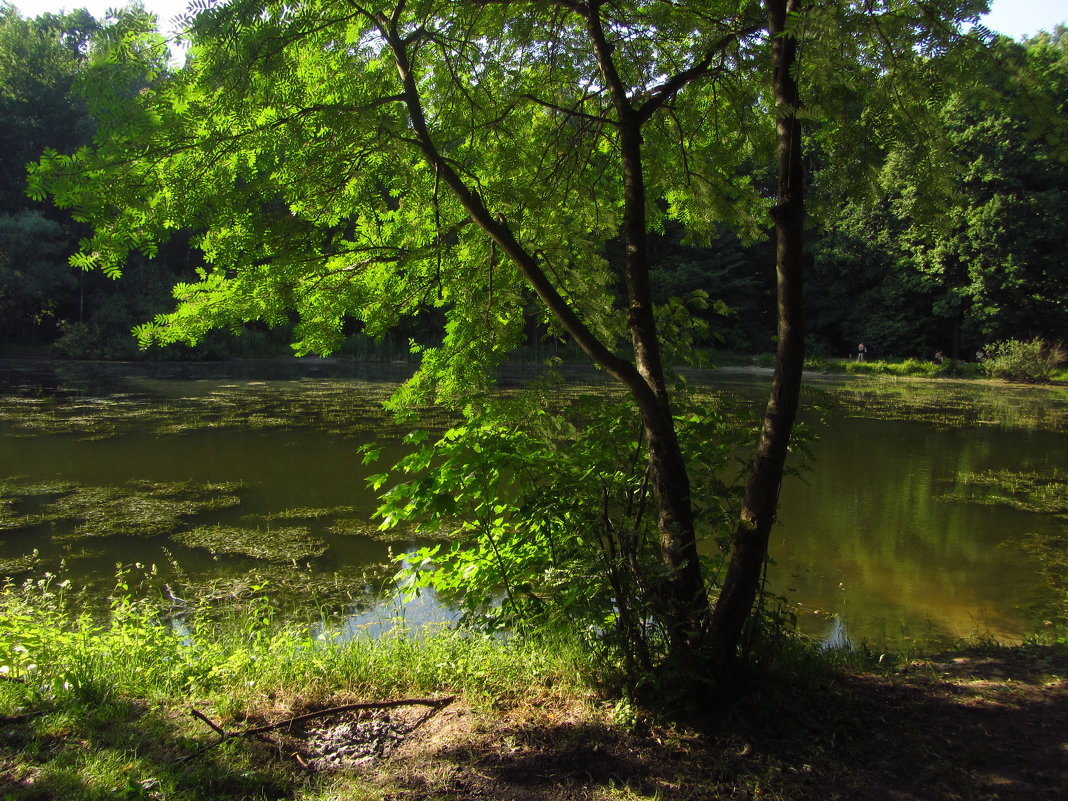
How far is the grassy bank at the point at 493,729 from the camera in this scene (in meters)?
2.24

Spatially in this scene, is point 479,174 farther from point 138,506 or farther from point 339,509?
point 138,506

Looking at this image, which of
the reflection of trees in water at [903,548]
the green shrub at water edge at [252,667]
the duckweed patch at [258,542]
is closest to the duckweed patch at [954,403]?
the reflection of trees in water at [903,548]

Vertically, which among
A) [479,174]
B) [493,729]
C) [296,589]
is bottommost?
[296,589]

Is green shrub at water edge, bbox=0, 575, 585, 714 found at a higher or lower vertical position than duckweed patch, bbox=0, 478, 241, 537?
higher

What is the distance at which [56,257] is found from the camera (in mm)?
30328

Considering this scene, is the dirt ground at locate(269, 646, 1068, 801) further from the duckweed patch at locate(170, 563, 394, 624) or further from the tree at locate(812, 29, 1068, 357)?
the tree at locate(812, 29, 1068, 357)

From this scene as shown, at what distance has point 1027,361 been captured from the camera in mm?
27734

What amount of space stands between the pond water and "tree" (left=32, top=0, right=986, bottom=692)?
0.78 m

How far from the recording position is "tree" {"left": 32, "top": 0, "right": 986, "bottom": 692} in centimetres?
258

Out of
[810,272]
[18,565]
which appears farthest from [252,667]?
[810,272]

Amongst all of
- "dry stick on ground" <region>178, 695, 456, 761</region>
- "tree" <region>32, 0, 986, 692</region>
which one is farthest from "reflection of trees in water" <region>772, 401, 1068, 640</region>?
"dry stick on ground" <region>178, 695, 456, 761</region>

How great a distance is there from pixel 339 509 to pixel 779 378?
686 centimetres

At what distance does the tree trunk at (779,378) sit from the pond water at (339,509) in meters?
0.41

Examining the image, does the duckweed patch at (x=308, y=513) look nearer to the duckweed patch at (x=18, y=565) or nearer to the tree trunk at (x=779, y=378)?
the duckweed patch at (x=18, y=565)
